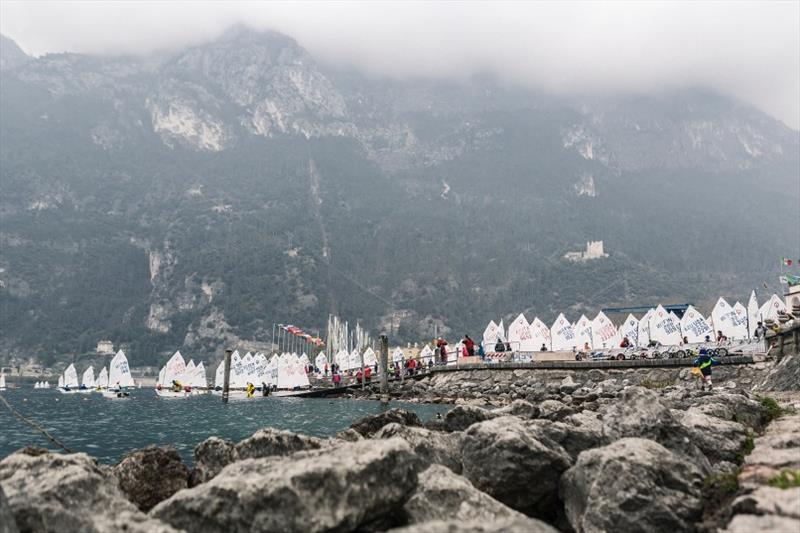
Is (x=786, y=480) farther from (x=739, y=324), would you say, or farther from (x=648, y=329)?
(x=648, y=329)

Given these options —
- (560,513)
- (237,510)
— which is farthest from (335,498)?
(560,513)

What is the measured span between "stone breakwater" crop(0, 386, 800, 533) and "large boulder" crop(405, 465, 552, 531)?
2 cm

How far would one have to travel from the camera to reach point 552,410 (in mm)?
16125

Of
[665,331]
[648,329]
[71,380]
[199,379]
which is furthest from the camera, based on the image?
[71,380]

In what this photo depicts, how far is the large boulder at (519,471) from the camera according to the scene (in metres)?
9.47

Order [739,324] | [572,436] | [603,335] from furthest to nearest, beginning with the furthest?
[603,335], [739,324], [572,436]

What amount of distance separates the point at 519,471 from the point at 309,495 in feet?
13.2

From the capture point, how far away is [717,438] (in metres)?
11.1

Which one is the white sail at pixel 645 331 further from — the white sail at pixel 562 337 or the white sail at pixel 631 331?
the white sail at pixel 562 337

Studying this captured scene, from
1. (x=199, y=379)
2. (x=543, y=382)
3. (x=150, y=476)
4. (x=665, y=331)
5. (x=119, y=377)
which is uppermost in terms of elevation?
(x=665, y=331)

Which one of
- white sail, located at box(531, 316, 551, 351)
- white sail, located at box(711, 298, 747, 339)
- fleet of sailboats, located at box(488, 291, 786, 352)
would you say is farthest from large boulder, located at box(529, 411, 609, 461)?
white sail, located at box(531, 316, 551, 351)

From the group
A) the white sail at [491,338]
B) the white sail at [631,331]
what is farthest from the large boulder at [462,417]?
the white sail at [631,331]

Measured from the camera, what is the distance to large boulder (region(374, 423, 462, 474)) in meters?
10.7

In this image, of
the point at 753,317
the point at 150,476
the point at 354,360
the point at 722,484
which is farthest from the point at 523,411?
the point at 354,360
